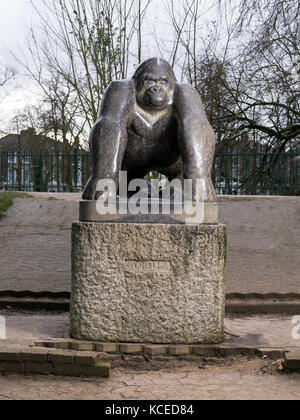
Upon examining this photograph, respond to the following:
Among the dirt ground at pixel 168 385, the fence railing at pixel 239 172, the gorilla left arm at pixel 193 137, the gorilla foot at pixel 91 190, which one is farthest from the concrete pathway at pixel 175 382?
the fence railing at pixel 239 172

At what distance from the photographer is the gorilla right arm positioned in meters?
4.00

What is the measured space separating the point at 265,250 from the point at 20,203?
361 centimetres

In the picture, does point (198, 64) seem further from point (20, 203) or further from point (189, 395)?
point (189, 395)

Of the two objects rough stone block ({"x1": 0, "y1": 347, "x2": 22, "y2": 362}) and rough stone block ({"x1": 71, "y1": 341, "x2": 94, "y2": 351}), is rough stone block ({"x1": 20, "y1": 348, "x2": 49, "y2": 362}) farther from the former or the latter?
rough stone block ({"x1": 71, "y1": 341, "x2": 94, "y2": 351})

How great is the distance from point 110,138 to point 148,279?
1024mm

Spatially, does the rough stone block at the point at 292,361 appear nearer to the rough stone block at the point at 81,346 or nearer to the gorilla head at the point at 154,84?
the rough stone block at the point at 81,346

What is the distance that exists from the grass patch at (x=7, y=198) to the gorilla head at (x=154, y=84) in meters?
4.25

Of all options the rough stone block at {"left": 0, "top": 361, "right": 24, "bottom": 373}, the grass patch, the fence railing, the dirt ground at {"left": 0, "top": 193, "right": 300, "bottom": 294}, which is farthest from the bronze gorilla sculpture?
the fence railing

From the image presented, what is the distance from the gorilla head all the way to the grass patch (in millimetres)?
4249

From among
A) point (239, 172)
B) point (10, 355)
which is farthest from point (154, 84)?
point (239, 172)

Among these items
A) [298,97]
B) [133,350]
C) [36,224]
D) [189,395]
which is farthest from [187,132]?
[298,97]

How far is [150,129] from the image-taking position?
4.15 metres

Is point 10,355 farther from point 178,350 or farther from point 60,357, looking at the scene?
point 178,350

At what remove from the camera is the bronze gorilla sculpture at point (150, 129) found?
4012mm
